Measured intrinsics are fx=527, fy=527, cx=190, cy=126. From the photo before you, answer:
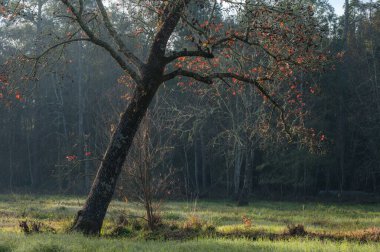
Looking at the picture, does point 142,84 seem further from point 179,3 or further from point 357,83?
point 357,83

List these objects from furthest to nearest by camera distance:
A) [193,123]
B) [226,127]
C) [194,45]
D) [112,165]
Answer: [226,127] → [193,123] → [112,165] → [194,45]

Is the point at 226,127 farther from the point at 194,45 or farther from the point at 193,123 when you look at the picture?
the point at 194,45

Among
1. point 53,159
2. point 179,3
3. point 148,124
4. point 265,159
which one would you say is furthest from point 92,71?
point 179,3

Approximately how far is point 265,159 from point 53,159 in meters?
23.1

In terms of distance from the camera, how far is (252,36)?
12789 millimetres

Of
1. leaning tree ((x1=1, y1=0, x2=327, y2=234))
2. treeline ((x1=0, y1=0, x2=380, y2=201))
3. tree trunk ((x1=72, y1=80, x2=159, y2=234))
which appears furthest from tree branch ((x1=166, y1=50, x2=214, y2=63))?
treeline ((x1=0, y1=0, x2=380, y2=201))

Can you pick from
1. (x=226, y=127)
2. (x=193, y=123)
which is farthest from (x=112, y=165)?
(x=226, y=127)

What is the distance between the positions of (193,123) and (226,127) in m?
15.9

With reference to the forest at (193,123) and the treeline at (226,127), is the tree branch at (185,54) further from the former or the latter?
the treeline at (226,127)

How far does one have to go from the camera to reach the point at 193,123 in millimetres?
32875

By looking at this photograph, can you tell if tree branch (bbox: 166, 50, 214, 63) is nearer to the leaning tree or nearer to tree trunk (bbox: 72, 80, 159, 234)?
the leaning tree

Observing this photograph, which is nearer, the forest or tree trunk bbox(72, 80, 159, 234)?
the forest

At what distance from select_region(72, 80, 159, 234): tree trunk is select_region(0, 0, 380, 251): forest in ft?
0.12

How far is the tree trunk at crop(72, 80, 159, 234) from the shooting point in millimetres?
13188
